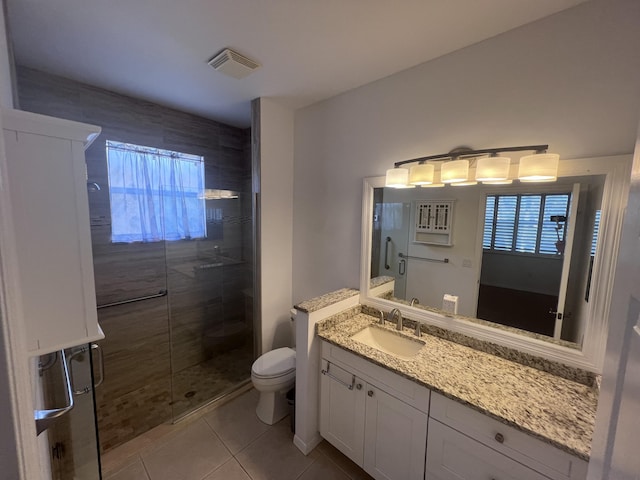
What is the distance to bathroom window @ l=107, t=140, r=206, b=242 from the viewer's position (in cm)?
217

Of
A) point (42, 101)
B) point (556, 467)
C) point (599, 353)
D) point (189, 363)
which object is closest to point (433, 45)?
point (599, 353)

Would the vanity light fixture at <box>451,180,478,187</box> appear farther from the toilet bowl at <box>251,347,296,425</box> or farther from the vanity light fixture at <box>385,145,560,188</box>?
the toilet bowl at <box>251,347,296,425</box>

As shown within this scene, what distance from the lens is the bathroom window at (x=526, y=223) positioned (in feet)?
4.43

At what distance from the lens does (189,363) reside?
8.82ft

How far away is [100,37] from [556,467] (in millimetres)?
2875

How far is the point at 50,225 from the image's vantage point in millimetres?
901

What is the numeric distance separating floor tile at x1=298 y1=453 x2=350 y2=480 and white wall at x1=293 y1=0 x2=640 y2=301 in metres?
1.18

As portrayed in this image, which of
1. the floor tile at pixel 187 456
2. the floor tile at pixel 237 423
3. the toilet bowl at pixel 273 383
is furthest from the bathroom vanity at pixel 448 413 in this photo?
the floor tile at pixel 187 456

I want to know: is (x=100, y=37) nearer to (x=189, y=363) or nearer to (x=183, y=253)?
(x=183, y=253)

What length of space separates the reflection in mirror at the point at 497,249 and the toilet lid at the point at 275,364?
985 millimetres

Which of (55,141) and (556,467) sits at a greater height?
(55,141)

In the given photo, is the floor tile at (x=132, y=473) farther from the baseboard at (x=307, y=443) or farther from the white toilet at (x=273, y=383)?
the baseboard at (x=307, y=443)

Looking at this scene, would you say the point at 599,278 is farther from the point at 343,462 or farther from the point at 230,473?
the point at 230,473

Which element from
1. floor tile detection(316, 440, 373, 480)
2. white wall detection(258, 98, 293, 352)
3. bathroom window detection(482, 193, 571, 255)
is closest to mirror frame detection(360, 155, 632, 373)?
bathroom window detection(482, 193, 571, 255)
